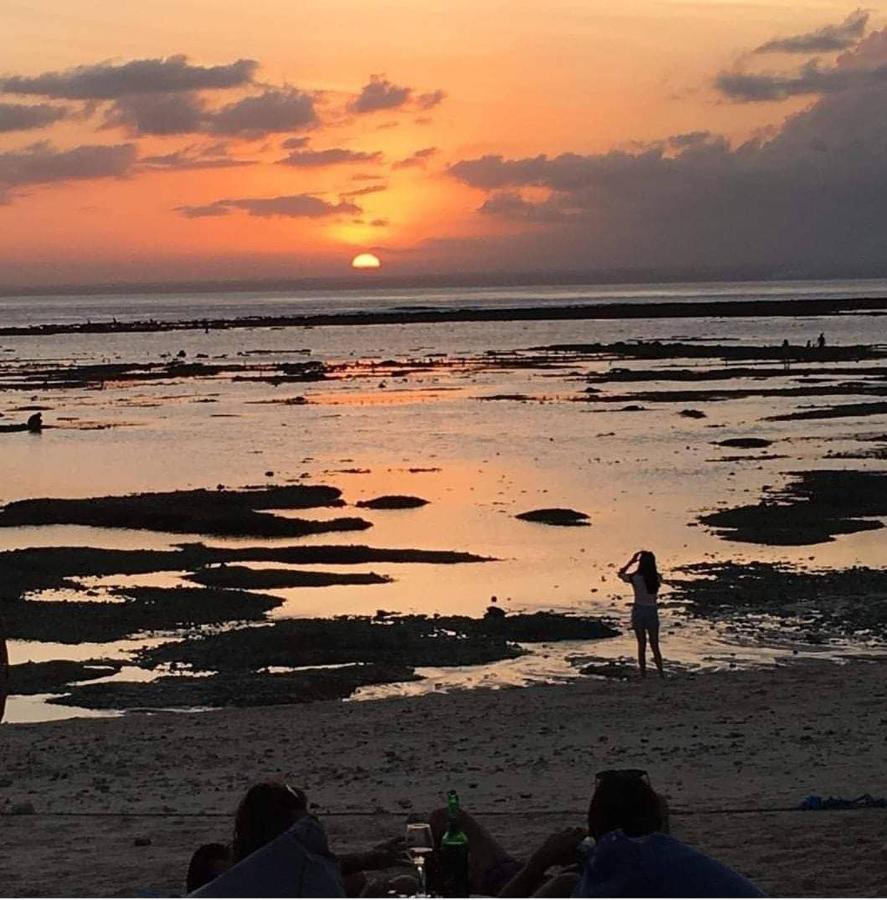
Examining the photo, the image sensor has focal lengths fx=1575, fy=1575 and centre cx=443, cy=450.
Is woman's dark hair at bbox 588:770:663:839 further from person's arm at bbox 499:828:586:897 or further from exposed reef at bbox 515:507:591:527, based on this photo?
exposed reef at bbox 515:507:591:527

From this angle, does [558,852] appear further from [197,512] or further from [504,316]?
[504,316]

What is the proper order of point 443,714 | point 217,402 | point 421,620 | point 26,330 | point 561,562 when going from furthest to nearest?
point 26,330 → point 217,402 → point 561,562 → point 421,620 → point 443,714

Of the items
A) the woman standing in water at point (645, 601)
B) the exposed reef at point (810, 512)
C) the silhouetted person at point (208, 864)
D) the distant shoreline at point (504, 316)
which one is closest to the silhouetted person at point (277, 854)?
the silhouetted person at point (208, 864)

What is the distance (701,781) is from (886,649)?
799 centimetres

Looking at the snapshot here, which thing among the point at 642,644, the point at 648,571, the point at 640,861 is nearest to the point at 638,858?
the point at 640,861

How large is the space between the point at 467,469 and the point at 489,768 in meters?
28.4

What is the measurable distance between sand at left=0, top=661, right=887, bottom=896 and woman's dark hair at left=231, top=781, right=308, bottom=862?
3.70 m

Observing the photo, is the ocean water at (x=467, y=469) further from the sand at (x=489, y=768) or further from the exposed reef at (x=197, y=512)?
the sand at (x=489, y=768)

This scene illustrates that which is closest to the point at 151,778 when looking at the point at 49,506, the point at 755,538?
the point at 755,538

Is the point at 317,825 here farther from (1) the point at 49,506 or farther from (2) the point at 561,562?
(1) the point at 49,506

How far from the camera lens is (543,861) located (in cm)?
630

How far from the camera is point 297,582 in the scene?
2562 cm

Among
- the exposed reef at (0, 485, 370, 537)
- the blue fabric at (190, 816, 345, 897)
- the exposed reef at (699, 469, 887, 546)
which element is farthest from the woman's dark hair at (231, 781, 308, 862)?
the exposed reef at (0, 485, 370, 537)

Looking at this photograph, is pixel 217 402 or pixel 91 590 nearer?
pixel 91 590
